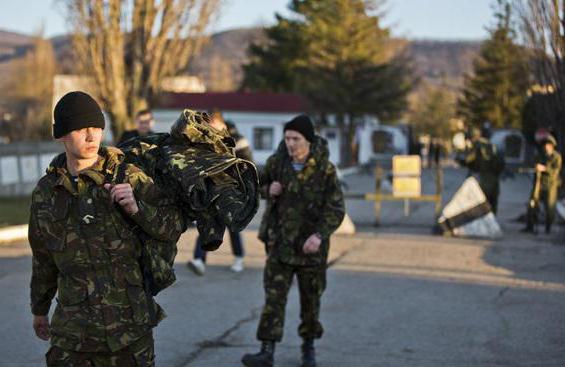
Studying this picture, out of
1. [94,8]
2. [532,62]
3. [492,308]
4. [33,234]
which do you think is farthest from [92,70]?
[33,234]

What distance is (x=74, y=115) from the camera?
3.42 metres

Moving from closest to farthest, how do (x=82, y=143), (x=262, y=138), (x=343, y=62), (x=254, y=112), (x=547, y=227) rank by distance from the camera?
(x=82, y=143) < (x=547, y=227) < (x=254, y=112) < (x=262, y=138) < (x=343, y=62)

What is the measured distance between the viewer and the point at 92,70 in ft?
69.3

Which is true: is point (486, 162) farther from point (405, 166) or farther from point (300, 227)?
point (300, 227)

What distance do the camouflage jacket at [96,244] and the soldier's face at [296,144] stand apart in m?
2.48

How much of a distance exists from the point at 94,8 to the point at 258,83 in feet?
116

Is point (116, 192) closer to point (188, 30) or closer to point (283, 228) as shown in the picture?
point (283, 228)

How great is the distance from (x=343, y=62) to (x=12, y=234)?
38.0 m

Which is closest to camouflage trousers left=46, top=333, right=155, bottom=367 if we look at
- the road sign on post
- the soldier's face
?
the soldier's face

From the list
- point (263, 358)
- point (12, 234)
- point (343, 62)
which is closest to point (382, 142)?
point (343, 62)

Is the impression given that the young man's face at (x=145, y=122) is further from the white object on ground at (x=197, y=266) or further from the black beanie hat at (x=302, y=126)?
the black beanie hat at (x=302, y=126)

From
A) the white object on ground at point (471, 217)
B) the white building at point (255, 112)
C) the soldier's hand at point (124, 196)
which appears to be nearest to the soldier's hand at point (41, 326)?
the soldier's hand at point (124, 196)

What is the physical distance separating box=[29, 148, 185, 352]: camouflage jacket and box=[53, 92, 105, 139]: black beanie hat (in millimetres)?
149

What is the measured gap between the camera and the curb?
1248 centimetres
